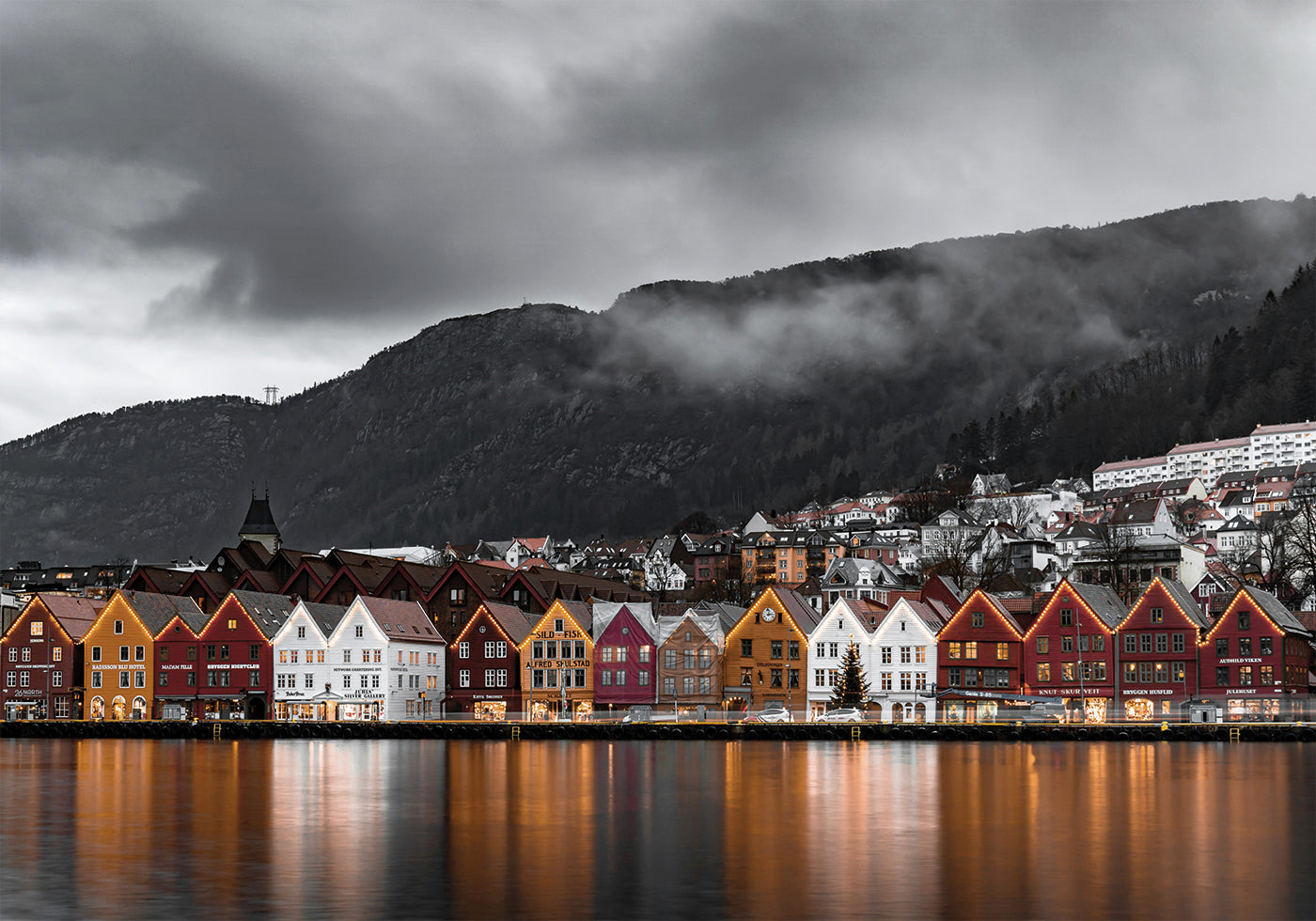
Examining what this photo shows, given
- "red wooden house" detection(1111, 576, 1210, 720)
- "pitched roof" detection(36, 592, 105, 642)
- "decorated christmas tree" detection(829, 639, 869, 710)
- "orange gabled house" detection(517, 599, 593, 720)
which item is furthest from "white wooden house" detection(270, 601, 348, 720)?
"red wooden house" detection(1111, 576, 1210, 720)

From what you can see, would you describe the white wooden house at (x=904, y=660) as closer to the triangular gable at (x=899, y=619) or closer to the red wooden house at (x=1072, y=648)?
the triangular gable at (x=899, y=619)

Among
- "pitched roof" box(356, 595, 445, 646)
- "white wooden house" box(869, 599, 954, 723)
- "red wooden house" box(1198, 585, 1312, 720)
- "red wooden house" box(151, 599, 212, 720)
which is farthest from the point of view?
"red wooden house" box(151, 599, 212, 720)

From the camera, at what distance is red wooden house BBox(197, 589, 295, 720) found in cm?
12619

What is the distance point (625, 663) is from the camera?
124312 millimetres

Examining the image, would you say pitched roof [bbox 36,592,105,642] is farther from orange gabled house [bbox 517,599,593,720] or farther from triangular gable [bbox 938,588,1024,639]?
triangular gable [bbox 938,588,1024,639]

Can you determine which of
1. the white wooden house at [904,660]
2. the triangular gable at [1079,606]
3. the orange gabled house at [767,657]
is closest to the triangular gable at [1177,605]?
the triangular gable at [1079,606]

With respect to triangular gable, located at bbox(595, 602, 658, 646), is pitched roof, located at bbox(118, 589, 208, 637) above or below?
above

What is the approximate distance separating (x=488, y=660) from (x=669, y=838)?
82.9m

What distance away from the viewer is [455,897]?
123 feet

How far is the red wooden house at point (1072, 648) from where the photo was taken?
116688 millimetres

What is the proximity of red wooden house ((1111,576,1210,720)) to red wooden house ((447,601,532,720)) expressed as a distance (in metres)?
46.6

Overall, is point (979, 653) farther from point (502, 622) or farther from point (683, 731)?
point (502, 622)

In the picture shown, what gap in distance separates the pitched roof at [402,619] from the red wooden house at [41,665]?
84.3ft

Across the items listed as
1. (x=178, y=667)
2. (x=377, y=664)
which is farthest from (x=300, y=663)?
(x=178, y=667)
